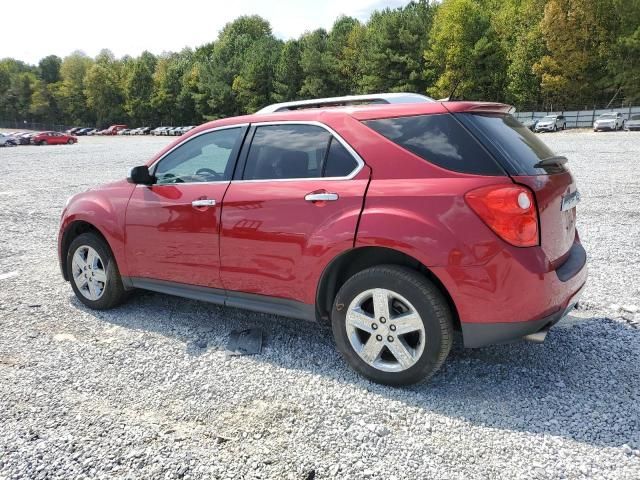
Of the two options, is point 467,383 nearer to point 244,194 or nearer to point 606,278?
point 244,194

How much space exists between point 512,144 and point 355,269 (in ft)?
4.23

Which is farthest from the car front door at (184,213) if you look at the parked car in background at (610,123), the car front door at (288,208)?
the parked car in background at (610,123)

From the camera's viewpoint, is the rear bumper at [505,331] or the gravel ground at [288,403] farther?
the rear bumper at [505,331]

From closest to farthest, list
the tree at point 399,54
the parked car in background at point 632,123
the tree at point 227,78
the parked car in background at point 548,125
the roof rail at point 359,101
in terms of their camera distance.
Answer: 1. the roof rail at point 359,101
2. the parked car in background at point 632,123
3. the parked car in background at point 548,125
4. the tree at point 399,54
5. the tree at point 227,78

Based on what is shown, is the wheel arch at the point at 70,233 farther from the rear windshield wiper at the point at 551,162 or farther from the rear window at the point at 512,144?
the rear windshield wiper at the point at 551,162

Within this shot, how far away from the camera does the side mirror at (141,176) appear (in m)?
4.40

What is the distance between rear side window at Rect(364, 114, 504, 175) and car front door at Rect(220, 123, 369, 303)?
31 centimetres

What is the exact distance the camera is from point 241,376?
3604 millimetres

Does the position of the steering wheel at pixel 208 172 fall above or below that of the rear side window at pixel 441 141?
below

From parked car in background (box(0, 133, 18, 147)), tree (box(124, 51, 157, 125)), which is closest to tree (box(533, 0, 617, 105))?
parked car in background (box(0, 133, 18, 147))

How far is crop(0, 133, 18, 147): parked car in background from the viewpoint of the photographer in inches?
1826

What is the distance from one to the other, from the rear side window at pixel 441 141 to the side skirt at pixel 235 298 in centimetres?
128

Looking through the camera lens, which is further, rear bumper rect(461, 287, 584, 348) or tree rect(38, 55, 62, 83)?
tree rect(38, 55, 62, 83)

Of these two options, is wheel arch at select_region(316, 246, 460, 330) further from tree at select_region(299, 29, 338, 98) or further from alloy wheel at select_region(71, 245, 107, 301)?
tree at select_region(299, 29, 338, 98)
